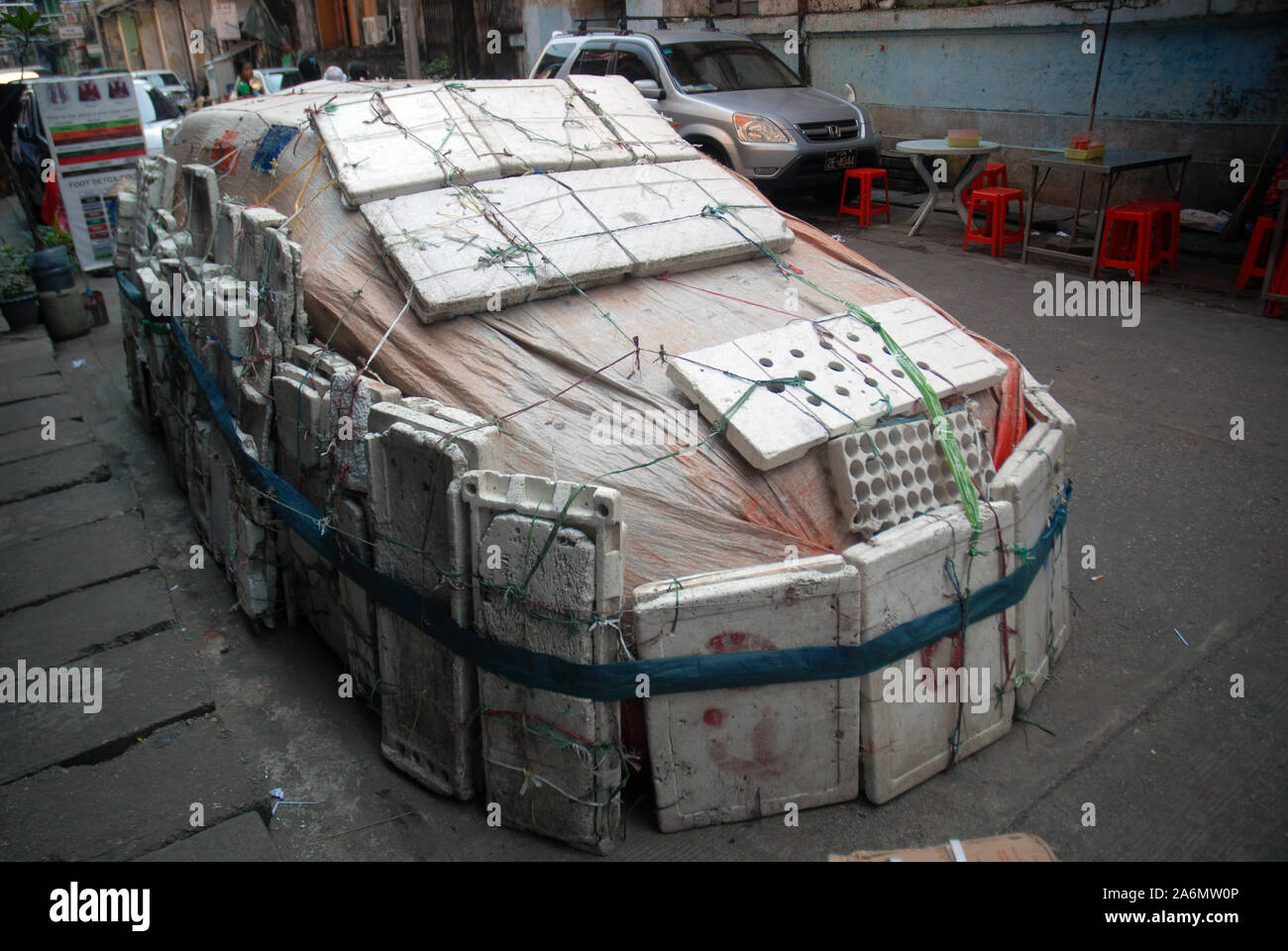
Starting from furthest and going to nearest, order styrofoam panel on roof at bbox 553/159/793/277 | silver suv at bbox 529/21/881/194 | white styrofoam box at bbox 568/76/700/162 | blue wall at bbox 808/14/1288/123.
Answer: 1. silver suv at bbox 529/21/881/194
2. blue wall at bbox 808/14/1288/123
3. white styrofoam box at bbox 568/76/700/162
4. styrofoam panel on roof at bbox 553/159/793/277

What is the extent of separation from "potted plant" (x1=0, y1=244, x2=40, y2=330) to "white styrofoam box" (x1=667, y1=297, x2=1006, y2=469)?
728 centimetres

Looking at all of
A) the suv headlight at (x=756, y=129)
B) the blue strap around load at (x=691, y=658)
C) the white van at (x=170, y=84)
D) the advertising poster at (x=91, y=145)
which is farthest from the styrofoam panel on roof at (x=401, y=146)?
the white van at (x=170, y=84)

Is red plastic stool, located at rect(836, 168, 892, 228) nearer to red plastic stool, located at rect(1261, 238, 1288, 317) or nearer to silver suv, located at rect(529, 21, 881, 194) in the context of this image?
silver suv, located at rect(529, 21, 881, 194)

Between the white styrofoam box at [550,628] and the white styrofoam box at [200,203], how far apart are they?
3.23 m

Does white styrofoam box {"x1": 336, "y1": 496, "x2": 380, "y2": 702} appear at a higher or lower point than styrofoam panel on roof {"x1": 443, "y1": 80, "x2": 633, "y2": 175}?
lower

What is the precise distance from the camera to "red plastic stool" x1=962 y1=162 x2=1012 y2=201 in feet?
31.1

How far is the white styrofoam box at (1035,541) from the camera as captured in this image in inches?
118

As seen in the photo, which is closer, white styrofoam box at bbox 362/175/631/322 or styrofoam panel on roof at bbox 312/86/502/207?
white styrofoam box at bbox 362/175/631/322

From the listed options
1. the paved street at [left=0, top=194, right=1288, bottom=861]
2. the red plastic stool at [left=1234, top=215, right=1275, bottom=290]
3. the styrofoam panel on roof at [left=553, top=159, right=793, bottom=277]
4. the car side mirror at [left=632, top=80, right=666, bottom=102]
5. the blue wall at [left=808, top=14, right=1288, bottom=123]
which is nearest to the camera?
the paved street at [left=0, top=194, right=1288, bottom=861]

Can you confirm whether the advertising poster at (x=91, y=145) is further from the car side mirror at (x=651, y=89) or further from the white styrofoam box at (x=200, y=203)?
the white styrofoam box at (x=200, y=203)

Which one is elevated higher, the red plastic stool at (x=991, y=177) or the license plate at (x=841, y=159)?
the license plate at (x=841, y=159)

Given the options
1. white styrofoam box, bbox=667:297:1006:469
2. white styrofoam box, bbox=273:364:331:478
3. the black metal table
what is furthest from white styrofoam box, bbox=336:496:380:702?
the black metal table

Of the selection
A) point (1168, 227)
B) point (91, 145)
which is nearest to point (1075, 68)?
point (1168, 227)

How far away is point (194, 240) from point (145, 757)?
122 inches
